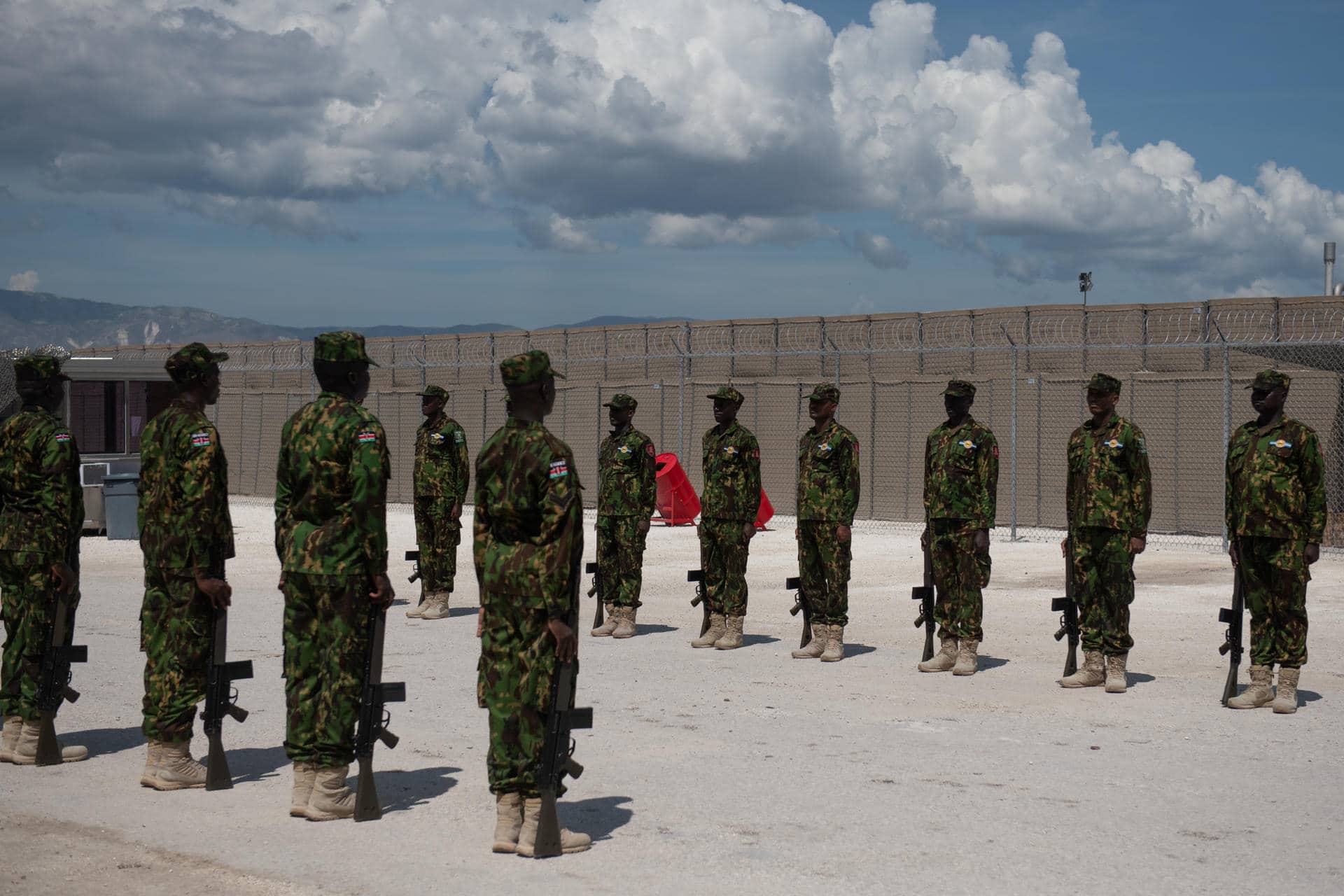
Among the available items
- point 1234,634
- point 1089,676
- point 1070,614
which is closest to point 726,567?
point 1070,614

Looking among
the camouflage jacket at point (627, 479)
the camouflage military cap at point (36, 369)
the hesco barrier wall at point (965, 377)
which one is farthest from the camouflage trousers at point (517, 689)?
the hesco barrier wall at point (965, 377)

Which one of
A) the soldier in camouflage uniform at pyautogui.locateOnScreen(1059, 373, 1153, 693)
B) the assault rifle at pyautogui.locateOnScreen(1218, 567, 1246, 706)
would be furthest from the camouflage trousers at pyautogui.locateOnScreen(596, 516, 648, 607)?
the assault rifle at pyautogui.locateOnScreen(1218, 567, 1246, 706)

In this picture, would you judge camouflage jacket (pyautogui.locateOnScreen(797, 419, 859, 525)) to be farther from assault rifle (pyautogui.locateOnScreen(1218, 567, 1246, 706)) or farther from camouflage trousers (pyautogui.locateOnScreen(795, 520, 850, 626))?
assault rifle (pyautogui.locateOnScreen(1218, 567, 1246, 706))

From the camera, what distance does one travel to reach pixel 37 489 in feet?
22.4

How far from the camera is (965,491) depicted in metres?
9.22

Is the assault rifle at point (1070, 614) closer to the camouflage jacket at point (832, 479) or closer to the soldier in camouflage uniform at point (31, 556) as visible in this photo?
the camouflage jacket at point (832, 479)

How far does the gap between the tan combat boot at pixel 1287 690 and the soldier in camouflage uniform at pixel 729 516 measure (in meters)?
3.55

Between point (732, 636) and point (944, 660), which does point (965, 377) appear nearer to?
point (732, 636)

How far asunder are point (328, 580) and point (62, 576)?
1.85m

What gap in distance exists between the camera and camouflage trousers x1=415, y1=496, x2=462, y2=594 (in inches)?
472

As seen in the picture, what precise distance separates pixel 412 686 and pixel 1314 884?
5.20m

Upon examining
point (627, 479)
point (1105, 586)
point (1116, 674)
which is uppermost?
point (627, 479)

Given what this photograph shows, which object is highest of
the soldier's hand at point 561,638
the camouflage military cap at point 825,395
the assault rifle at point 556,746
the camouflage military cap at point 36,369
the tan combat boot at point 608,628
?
the camouflage military cap at point 36,369

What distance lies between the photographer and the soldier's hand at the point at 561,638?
5.20m
